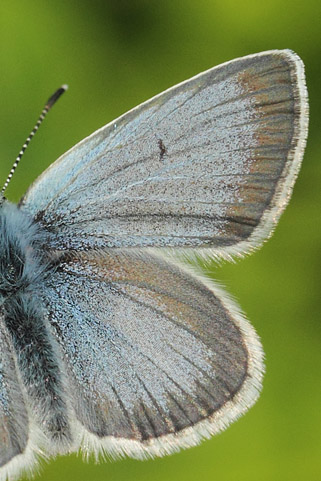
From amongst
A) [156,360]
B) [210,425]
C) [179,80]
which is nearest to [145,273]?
[156,360]

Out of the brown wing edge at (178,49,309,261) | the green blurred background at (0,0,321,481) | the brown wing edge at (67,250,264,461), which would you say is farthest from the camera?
the green blurred background at (0,0,321,481)

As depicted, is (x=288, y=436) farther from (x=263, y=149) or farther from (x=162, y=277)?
(x=263, y=149)

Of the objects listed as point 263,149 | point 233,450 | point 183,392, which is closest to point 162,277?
point 183,392

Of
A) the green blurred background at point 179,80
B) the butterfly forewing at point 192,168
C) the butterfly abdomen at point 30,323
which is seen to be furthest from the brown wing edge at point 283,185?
the green blurred background at point 179,80

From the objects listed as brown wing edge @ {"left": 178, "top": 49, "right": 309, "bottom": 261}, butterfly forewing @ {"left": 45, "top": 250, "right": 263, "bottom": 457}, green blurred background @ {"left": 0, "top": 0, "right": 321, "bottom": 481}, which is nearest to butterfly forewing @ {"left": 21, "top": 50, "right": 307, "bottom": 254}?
brown wing edge @ {"left": 178, "top": 49, "right": 309, "bottom": 261}

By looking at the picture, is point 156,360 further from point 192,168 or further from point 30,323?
point 192,168

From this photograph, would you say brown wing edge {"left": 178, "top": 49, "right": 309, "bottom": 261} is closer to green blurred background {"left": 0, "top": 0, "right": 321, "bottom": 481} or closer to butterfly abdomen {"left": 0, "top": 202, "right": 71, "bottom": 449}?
butterfly abdomen {"left": 0, "top": 202, "right": 71, "bottom": 449}

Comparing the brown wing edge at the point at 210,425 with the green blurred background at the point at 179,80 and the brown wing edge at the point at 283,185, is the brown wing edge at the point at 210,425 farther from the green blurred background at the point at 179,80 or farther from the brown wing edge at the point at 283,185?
the green blurred background at the point at 179,80
